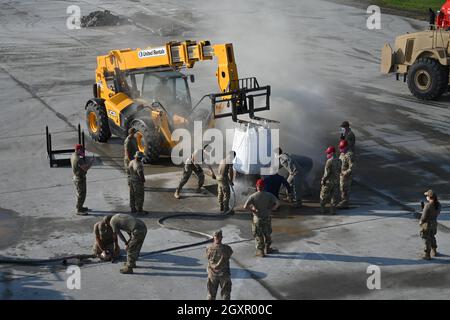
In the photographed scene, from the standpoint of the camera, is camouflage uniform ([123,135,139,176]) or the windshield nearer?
camouflage uniform ([123,135,139,176])

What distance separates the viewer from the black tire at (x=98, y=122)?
2027cm

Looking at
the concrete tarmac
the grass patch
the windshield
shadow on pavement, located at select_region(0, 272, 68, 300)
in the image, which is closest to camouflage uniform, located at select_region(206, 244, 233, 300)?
the concrete tarmac

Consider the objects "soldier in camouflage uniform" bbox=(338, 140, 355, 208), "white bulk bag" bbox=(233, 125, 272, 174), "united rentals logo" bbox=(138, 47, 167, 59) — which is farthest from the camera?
"united rentals logo" bbox=(138, 47, 167, 59)

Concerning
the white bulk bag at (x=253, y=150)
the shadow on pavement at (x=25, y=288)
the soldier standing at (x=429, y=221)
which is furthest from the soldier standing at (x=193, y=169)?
the soldier standing at (x=429, y=221)

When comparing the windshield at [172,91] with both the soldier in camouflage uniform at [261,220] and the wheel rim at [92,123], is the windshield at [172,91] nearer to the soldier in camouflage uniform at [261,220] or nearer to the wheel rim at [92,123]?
the wheel rim at [92,123]

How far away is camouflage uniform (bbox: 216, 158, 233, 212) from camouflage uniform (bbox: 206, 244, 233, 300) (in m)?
4.08

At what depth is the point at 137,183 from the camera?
50.4ft

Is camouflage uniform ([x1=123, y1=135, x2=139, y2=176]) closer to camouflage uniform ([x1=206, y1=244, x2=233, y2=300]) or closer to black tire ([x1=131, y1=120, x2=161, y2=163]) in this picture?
black tire ([x1=131, y1=120, x2=161, y2=163])

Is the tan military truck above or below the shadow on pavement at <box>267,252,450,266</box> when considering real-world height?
above

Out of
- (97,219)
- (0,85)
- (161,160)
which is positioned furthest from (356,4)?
(97,219)

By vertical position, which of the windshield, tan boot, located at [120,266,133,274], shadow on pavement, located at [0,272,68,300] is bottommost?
shadow on pavement, located at [0,272,68,300]

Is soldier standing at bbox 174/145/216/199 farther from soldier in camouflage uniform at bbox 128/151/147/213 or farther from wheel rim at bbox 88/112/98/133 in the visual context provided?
wheel rim at bbox 88/112/98/133

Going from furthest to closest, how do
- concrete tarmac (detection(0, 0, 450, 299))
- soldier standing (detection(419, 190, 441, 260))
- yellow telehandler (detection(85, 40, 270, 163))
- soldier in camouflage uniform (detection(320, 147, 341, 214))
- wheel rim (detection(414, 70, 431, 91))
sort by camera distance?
wheel rim (detection(414, 70, 431, 91)) < yellow telehandler (detection(85, 40, 270, 163)) < soldier in camouflage uniform (detection(320, 147, 341, 214)) < soldier standing (detection(419, 190, 441, 260)) < concrete tarmac (detection(0, 0, 450, 299))

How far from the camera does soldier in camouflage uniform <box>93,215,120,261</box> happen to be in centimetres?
1307
